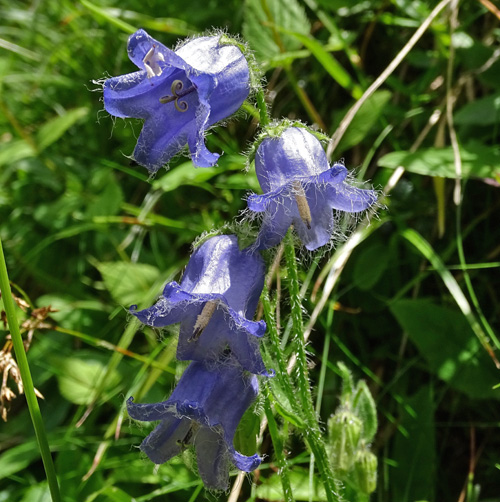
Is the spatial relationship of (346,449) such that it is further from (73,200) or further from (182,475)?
(73,200)

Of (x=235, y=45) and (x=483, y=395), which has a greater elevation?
(x=235, y=45)

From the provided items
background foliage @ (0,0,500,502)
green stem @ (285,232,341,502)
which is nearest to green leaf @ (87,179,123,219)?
background foliage @ (0,0,500,502)

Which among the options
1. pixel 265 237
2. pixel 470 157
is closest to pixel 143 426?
pixel 265 237

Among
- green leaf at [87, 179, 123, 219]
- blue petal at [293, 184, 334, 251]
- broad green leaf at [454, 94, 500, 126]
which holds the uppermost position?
blue petal at [293, 184, 334, 251]

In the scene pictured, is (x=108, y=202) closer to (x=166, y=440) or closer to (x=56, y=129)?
(x=56, y=129)

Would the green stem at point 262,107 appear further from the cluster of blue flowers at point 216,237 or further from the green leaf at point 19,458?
the green leaf at point 19,458

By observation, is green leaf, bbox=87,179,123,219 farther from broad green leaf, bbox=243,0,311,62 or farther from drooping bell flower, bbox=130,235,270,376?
drooping bell flower, bbox=130,235,270,376

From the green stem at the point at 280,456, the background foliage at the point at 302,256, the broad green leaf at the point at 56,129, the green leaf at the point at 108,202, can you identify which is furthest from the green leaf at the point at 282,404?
the broad green leaf at the point at 56,129
